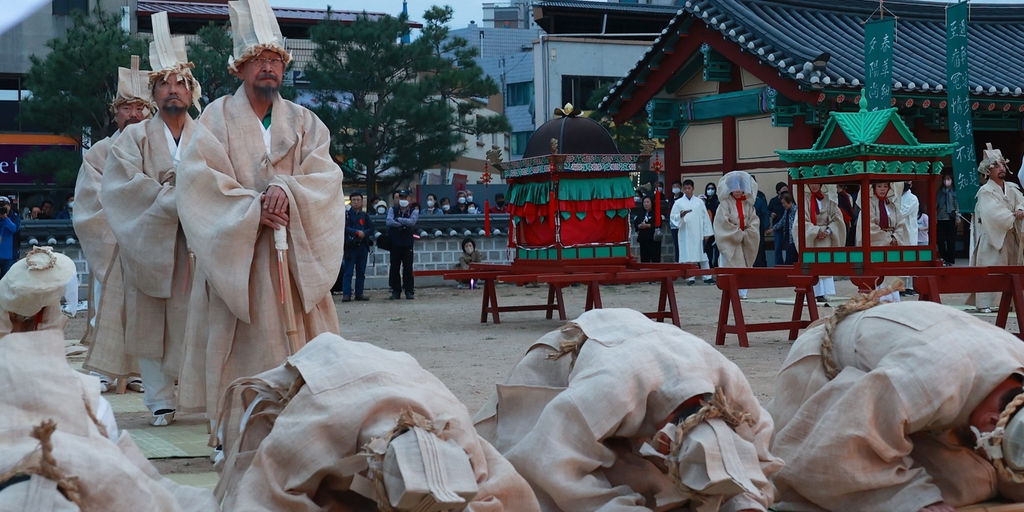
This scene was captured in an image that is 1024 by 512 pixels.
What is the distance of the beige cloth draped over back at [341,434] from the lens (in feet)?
8.34

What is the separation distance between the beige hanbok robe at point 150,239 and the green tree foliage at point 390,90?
13.5m

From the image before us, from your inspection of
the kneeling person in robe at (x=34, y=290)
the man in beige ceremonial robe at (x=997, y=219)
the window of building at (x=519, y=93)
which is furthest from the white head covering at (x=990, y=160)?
the window of building at (x=519, y=93)

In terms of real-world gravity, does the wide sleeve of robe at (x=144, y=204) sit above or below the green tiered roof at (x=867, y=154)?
below

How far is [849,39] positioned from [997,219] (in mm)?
8663

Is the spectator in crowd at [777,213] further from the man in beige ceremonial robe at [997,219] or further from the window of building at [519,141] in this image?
the window of building at [519,141]

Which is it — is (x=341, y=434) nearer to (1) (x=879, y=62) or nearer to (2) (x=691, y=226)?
(1) (x=879, y=62)

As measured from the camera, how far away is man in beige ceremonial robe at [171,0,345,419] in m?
4.62

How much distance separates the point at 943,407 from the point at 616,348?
906 mm

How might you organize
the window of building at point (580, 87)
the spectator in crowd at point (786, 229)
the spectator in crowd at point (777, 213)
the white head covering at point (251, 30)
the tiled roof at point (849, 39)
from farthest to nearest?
the window of building at point (580, 87) → the tiled roof at point (849, 39) → the spectator in crowd at point (777, 213) → the spectator in crowd at point (786, 229) → the white head covering at point (251, 30)

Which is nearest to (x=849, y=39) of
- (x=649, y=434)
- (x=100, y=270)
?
(x=100, y=270)

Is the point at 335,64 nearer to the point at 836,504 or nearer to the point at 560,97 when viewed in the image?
the point at 560,97

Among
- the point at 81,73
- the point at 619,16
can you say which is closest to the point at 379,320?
the point at 81,73

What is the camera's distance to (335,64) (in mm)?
19531

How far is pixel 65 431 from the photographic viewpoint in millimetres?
2307
